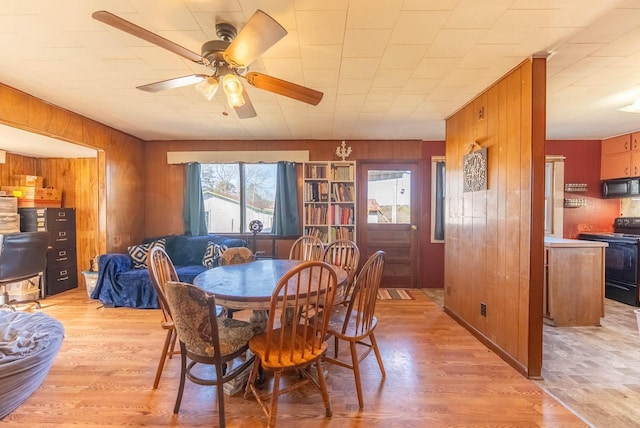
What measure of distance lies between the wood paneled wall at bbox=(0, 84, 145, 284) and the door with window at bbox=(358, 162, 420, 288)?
358 cm

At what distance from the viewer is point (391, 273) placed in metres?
4.65

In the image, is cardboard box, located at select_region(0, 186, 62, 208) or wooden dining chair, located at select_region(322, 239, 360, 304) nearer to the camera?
wooden dining chair, located at select_region(322, 239, 360, 304)

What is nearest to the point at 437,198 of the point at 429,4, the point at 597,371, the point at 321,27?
the point at 597,371

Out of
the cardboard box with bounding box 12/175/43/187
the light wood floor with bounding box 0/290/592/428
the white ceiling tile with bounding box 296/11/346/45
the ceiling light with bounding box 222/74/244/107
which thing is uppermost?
the white ceiling tile with bounding box 296/11/346/45

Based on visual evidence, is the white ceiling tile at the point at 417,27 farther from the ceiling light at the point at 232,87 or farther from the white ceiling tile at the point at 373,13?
the ceiling light at the point at 232,87

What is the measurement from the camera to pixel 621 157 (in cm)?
425

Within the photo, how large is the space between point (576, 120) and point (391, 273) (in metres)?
3.16

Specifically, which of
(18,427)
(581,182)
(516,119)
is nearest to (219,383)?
(18,427)

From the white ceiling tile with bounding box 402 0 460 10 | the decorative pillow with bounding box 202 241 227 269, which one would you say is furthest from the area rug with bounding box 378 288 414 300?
the white ceiling tile with bounding box 402 0 460 10

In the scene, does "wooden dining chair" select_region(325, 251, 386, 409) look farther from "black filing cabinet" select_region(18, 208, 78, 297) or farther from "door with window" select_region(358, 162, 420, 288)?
"black filing cabinet" select_region(18, 208, 78, 297)

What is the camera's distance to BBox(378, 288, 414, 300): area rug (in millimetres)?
4035

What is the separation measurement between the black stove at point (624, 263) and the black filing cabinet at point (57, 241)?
7.72 m

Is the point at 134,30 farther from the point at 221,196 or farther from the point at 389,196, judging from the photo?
the point at 389,196

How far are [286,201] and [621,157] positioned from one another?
5.07 meters
